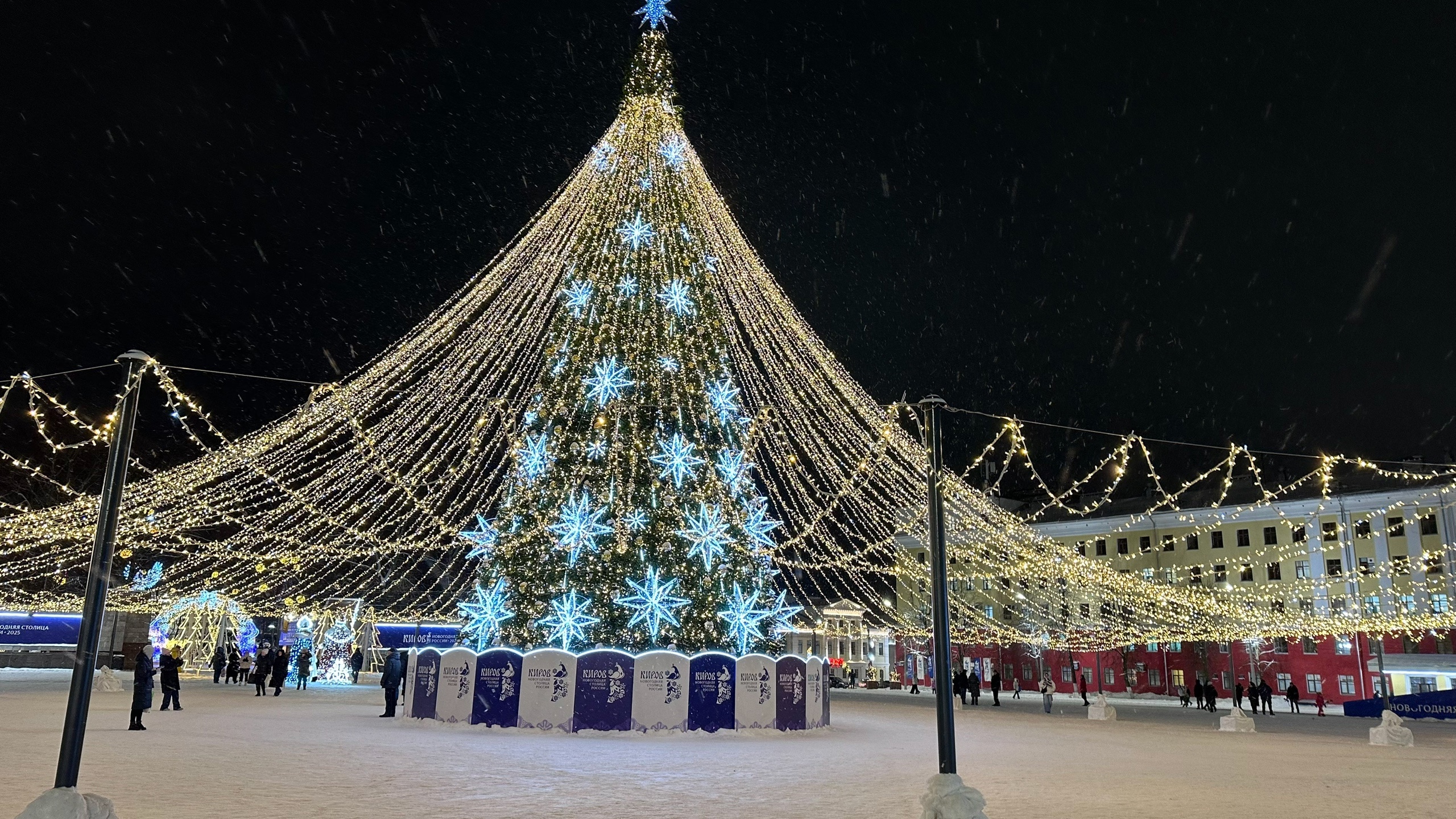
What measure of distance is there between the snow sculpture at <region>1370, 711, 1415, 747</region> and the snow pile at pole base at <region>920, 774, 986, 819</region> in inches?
630

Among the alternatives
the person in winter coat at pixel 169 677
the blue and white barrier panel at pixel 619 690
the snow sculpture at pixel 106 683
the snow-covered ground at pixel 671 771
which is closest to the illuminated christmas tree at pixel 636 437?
the blue and white barrier panel at pixel 619 690

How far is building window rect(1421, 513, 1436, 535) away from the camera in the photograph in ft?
158

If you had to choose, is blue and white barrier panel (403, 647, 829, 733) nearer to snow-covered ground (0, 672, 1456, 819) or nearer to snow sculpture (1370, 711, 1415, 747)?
snow-covered ground (0, 672, 1456, 819)

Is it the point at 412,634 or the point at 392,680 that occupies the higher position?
the point at 412,634

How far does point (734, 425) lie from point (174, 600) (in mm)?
27270

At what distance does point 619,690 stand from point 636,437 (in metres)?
4.55

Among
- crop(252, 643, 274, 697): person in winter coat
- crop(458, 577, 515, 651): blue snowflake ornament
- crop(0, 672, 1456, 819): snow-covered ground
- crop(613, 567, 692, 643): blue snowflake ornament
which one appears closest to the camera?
crop(0, 672, 1456, 819): snow-covered ground

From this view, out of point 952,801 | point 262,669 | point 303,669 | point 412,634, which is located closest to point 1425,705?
point 952,801

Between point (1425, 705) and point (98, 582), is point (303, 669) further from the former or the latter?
point (1425, 705)

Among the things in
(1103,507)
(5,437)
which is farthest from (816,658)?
(1103,507)

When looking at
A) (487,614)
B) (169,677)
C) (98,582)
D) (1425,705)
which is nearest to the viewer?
(98,582)

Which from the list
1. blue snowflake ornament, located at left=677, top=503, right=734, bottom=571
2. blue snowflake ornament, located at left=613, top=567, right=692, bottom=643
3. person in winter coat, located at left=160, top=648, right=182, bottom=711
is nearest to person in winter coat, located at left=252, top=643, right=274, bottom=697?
person in winter coat, located at left=160, top=648, right=182, bottom=711

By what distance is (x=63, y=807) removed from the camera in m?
6.55

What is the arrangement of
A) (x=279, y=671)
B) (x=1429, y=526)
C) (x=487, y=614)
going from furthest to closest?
(x=1429, y=526) → (x=279, y=671) → (x=487, y=614)
